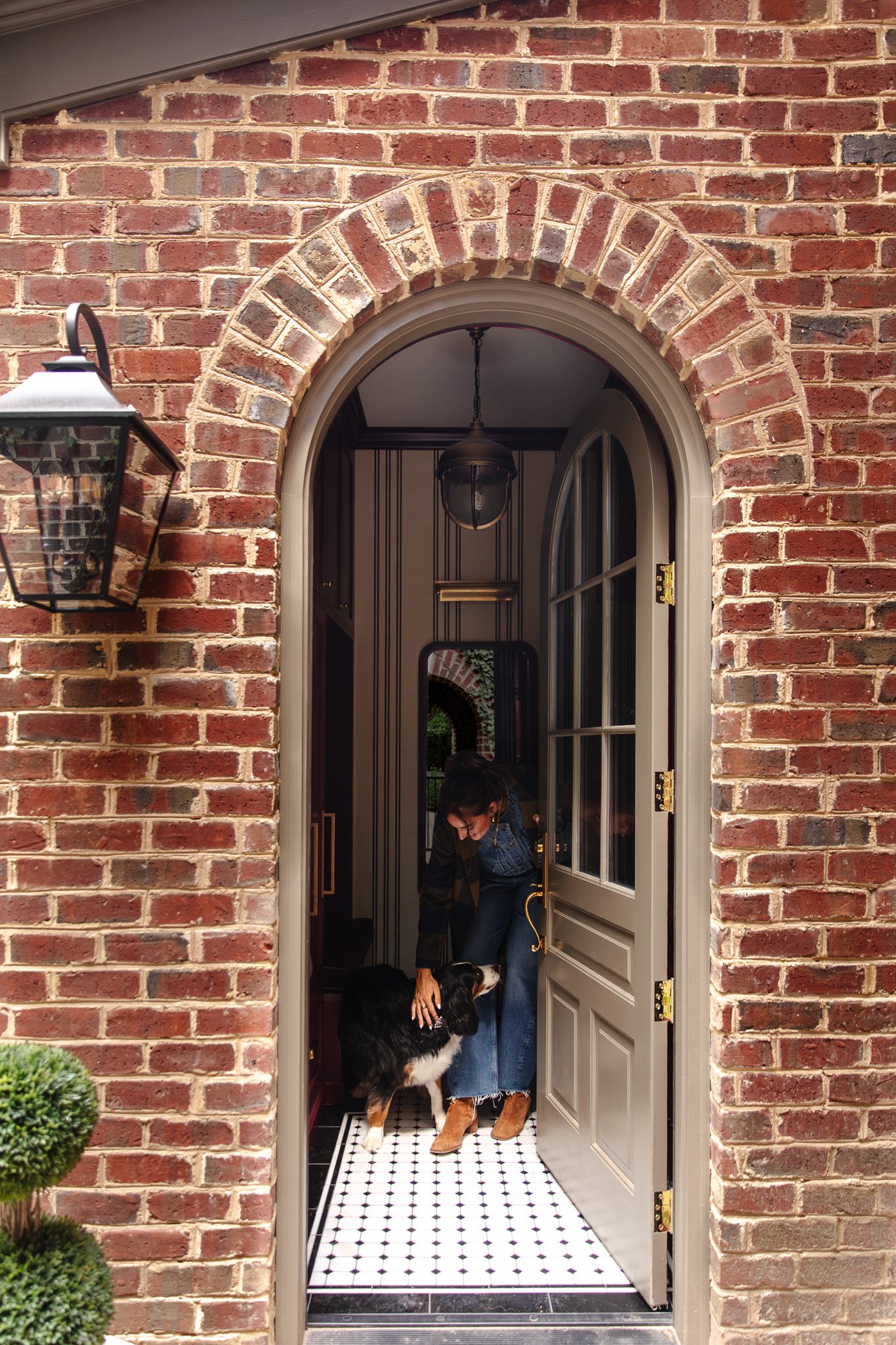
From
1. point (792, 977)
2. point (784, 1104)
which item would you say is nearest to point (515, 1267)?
point (784, 1104)

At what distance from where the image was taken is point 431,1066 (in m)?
3.30

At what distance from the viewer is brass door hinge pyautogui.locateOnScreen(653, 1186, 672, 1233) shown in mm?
2213

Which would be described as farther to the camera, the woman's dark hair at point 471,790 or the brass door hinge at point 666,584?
the woman's dark hair at point 471,790

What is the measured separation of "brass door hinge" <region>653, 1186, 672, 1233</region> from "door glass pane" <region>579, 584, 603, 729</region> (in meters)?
1.26

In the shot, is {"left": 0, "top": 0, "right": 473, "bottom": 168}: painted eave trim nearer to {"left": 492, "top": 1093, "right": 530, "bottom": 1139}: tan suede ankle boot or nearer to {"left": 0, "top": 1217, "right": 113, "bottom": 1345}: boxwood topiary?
{"left": 0, "top": 1217, "right": 113, "bottom": 1345}: boxwood topiary

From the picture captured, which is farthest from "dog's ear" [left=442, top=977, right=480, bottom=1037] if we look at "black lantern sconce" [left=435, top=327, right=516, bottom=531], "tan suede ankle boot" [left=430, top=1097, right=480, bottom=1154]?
"black lantern sconce" [left=435, top=327, right=516, bottom=531]

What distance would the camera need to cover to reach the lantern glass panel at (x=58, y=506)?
1.68m

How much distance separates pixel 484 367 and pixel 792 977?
3.08 metres

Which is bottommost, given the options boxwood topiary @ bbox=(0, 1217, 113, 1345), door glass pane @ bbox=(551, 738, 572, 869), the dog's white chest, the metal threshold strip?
the metal threshold strip

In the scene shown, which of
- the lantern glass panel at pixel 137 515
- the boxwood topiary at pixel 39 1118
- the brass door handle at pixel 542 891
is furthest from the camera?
the brass door handle at pixel 542 891

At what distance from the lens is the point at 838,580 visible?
6.64 ft

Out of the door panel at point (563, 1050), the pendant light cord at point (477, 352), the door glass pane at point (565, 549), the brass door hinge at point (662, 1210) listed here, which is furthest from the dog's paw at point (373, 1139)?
the pendant light cord at point (477, 352)

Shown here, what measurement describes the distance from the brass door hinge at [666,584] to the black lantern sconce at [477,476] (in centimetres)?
171

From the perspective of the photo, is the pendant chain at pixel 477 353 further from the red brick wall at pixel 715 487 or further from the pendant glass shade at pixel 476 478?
the red brick wall at pixel 715 487
